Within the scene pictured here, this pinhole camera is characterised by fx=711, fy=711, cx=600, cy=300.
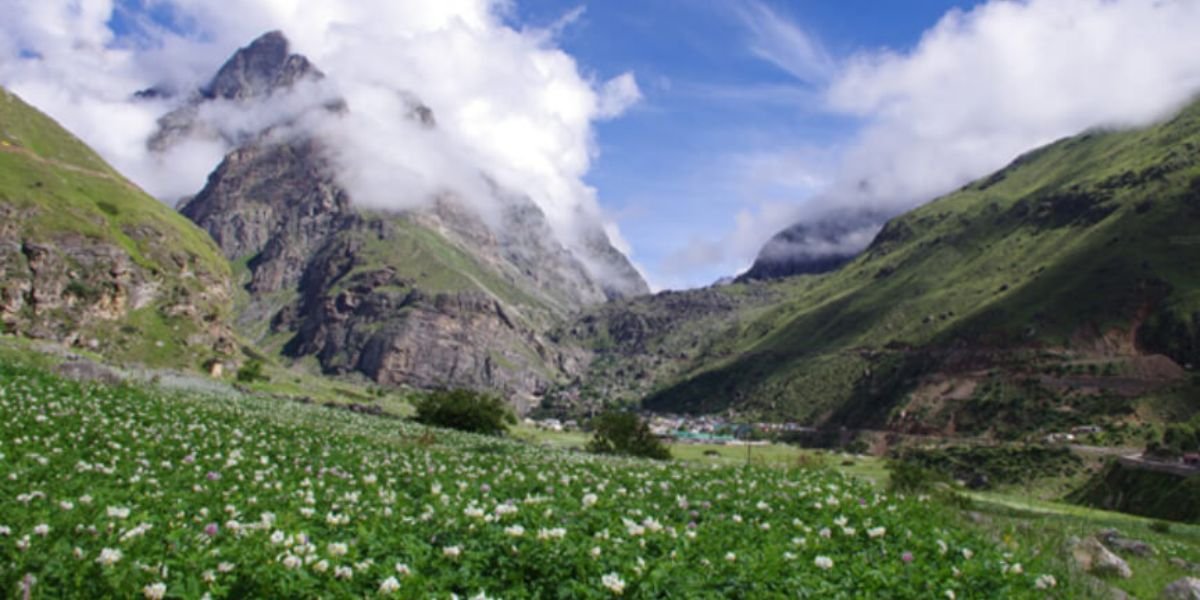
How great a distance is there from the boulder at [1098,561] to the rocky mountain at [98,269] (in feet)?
361

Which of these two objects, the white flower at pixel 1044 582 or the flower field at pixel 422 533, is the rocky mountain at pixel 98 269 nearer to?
the flower field at pixel 422 533

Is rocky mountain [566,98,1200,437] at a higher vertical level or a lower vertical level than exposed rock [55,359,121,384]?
higher

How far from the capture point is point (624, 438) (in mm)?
46094

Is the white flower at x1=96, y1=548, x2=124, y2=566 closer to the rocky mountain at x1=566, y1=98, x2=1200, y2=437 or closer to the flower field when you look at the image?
the flower field

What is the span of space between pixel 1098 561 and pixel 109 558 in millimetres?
15467

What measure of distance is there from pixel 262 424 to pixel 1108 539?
24.3 m

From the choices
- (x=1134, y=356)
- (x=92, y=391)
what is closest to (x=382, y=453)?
(x=92, y=391)

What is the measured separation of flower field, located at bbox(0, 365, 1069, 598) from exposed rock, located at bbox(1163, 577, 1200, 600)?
2.95 m

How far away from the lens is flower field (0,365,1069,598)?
5340 millimetres

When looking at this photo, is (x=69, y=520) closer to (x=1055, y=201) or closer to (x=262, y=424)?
(x=262, y=424)

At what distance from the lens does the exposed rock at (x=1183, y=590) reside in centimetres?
1092

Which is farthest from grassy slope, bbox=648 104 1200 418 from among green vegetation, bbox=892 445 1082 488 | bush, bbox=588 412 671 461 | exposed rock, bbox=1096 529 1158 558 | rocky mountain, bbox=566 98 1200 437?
exposed rock, bbox=1096 529 1158 558

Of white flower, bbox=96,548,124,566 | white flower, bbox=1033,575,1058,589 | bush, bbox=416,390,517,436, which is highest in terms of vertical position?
white flower, bbox=1033,575,1058,589

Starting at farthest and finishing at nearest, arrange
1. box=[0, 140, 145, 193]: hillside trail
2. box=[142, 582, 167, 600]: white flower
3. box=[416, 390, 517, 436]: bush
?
box=[0, 140, 145, 193]: hillside trail
box=[416, 390, 517, 436]: bush
box=[142, 582, 167, 600]: white flower
